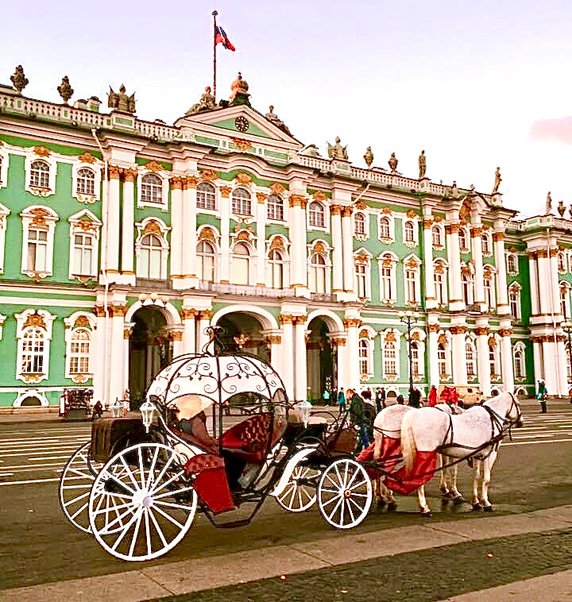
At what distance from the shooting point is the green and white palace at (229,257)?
32875mm

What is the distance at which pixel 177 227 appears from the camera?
36.6 m

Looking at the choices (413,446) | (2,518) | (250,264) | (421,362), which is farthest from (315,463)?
(421,362)

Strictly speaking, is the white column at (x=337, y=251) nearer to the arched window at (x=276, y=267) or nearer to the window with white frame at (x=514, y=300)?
the arched window at (x=276, y=267)

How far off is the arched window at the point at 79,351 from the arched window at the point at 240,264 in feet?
30.7

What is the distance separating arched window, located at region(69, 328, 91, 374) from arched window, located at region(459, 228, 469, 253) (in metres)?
28.9

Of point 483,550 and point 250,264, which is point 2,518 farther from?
point 250,264

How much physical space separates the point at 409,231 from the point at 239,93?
1560cm

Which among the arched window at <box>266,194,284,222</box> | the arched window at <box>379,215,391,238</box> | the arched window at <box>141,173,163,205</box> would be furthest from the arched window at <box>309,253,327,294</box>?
the arched window at <box>141,173,163,205</box>

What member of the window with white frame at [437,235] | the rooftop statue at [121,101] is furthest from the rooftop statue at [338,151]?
the rooftop statue at [121,101]

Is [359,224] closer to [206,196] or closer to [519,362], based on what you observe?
[206,196]

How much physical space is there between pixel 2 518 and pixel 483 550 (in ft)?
20.9

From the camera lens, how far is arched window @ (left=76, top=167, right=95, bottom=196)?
34.5 m

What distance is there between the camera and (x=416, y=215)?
4725 centimetres

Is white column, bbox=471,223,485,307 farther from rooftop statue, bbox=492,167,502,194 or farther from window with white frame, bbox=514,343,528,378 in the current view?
window with white frame, bbox=514,343,528,378
